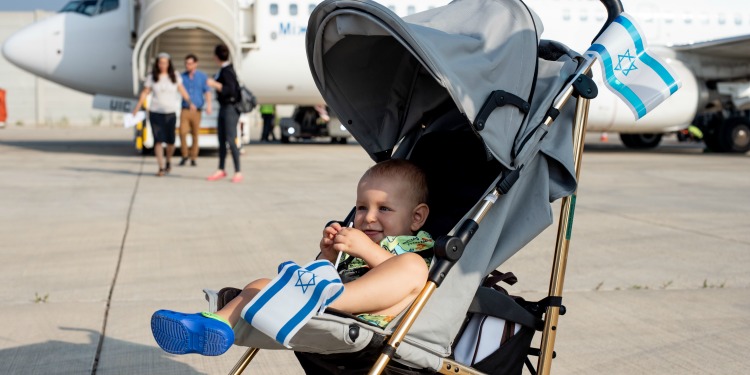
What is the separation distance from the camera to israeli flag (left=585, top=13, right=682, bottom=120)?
3510 millimetres

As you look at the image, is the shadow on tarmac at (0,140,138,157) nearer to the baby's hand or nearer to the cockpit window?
the cockpit window

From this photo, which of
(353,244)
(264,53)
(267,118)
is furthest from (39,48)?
(353,244)

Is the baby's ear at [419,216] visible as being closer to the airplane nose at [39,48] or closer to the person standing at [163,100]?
the person standing at [163,100]

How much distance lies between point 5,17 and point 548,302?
37.8 m

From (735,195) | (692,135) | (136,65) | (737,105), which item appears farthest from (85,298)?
(692,135)

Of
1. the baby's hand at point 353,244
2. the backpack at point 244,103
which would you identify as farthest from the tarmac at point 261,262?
the baby's hand at point 353,244

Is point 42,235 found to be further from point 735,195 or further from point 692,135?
point 692,135

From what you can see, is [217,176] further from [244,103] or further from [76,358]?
[76,358]

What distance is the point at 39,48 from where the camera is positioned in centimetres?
1806

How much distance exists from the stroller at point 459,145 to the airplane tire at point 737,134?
17.0 m

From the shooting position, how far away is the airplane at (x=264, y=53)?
17547mm

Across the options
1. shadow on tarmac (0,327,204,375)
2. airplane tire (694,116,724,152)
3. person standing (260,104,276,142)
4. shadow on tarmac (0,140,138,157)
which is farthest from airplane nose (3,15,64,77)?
shadow on tarmac (0,327,204,375)

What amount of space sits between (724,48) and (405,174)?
16262 millimetres

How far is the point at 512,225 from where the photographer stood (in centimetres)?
331
